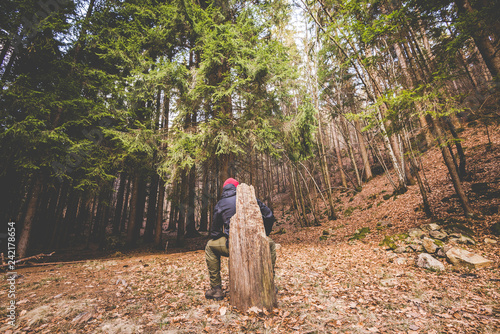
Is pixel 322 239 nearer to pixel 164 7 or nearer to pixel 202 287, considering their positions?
pixel 202 287

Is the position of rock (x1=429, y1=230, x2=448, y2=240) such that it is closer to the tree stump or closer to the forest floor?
the forest floor

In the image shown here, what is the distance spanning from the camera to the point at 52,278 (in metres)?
5.18

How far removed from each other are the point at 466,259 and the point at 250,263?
533cm

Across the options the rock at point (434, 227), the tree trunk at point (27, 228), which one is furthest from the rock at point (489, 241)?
the tree trunk at point (27, 228)

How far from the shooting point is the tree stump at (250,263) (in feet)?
9.66

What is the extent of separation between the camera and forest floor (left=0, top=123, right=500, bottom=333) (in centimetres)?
271

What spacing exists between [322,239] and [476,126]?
14.1 metres

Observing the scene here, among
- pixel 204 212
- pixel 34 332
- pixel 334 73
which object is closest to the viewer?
pixel 34 332

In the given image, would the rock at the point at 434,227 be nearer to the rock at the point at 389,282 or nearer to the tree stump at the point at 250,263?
the rock at the point at 389,282

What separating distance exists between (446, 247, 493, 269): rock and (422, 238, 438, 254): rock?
0.45m

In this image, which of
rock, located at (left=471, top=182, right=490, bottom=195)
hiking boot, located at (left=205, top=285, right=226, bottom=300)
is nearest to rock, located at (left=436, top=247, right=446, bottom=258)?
rock, located at (left=471, top=182, right=490, bottom=195)

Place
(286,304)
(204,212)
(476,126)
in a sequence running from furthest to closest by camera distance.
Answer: (204,212), (476,126), (286,304)

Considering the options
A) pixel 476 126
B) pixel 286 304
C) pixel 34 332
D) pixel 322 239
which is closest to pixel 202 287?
pixel 286 304

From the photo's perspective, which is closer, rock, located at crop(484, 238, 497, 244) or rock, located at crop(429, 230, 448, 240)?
rock, located at crop(484, 238, 497, 244)
